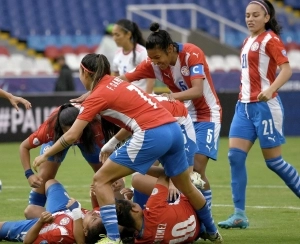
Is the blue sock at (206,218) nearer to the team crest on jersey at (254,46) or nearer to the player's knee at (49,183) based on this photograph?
the player's knee at (49,183)

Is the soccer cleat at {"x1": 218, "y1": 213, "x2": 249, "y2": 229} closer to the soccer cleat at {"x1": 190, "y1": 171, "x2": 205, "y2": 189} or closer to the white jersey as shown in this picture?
the soccer cleat at {"x1": 190, "y1": 171, "x2": 205, "y2": 189}

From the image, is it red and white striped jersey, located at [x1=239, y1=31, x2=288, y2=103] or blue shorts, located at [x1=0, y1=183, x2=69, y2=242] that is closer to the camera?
blue shorts, located at [x1=0, y1=183, x2=69, y2=242]

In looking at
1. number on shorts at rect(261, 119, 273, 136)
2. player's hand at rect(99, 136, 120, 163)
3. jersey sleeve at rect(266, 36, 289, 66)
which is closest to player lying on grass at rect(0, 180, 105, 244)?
player's hand at rect(99, 136, 120, 163)

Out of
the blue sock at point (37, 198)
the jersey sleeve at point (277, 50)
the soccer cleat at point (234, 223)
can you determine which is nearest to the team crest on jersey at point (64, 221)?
the blue sock at point (37, 198)

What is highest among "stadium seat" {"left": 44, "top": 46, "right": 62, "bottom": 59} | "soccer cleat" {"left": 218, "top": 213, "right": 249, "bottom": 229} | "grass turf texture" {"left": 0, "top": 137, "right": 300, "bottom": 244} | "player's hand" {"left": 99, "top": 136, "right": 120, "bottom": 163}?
"player's hand" {"left": 99, "top": 136, "right": 120, "bottom": 163}

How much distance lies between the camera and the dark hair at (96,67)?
7.19m

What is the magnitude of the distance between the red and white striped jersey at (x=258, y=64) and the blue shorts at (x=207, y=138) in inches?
20.3

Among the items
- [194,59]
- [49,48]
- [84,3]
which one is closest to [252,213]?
[194,59]

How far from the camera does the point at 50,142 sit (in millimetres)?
8523

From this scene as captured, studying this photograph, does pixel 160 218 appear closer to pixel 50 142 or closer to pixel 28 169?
pixel 28 169

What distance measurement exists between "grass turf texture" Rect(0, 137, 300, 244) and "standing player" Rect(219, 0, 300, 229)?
0.45 meters

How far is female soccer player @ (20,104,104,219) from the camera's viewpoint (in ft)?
25.7

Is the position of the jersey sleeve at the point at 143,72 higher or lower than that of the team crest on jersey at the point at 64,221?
higher

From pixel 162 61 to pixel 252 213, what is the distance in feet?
8.08
